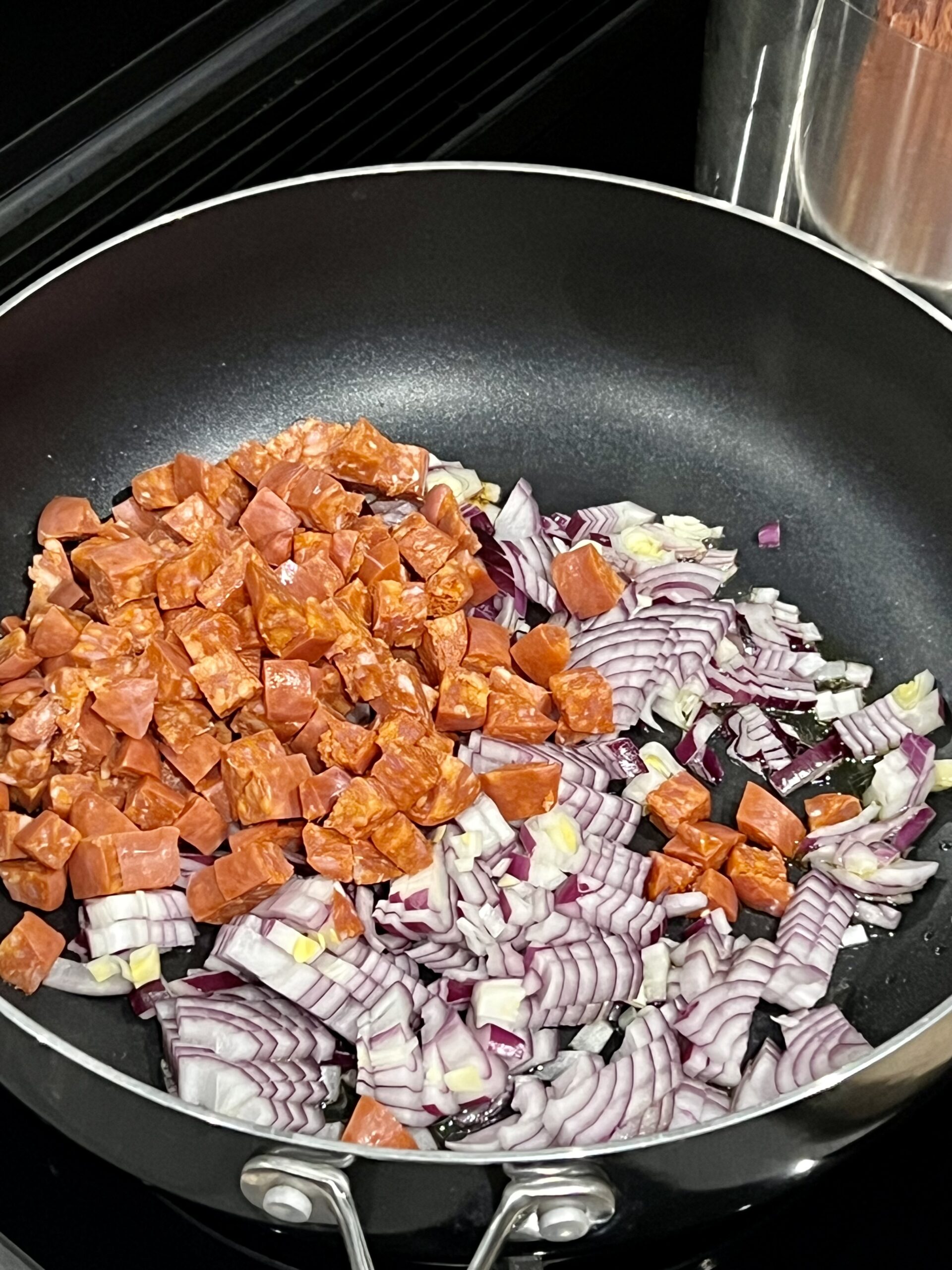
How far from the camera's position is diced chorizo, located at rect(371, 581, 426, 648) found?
1592 mm

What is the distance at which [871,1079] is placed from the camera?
3.47 feet

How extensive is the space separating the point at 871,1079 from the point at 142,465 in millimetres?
1232

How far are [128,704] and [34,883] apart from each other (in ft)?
0.72

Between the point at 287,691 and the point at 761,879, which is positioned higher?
the point at 287,691

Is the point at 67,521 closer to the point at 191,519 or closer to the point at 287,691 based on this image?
the point at 191,519

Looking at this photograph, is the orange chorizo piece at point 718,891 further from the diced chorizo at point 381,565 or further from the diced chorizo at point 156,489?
the diced chorizo at point 156,489

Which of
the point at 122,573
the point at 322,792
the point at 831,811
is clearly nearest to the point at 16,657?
the point at 122,573

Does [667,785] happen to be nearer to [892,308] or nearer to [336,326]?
[892,308]

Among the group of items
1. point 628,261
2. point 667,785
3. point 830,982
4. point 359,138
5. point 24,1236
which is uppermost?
point 359,138

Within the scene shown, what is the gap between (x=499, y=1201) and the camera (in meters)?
1.04

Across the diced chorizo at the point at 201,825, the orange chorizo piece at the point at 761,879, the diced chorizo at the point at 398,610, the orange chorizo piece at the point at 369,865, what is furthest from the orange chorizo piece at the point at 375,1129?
the diced chorizo at the point at 398,610

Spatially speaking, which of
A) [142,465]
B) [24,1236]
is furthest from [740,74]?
[24,1236]

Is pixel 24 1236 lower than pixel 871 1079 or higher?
lower

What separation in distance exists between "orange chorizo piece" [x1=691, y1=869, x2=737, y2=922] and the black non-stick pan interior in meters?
0.12
